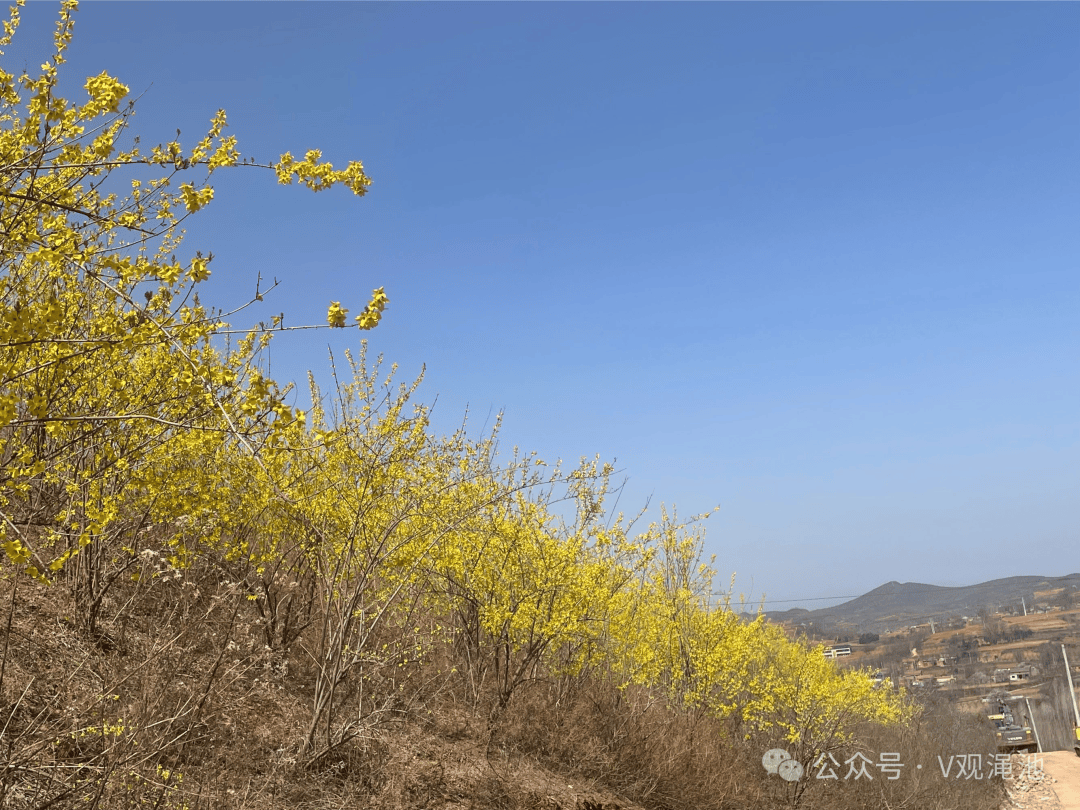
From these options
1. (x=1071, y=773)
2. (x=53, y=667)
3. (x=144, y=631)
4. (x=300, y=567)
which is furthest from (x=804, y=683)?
(x=1071, y=773)

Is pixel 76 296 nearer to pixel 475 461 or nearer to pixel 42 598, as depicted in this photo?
pixel 42 598

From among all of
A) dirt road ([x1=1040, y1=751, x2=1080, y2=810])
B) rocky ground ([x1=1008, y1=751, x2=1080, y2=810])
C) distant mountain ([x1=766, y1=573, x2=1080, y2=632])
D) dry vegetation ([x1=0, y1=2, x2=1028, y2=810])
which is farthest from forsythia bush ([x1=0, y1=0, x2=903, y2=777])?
distant mountain ([x1=766, y1=573, x2=1080, y2=632])

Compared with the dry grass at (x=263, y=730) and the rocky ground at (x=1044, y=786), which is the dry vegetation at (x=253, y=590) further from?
the rocky ground at (x=1044, y=786)

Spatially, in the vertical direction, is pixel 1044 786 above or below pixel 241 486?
below

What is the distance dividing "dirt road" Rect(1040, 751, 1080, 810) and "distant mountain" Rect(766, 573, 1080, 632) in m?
61.6

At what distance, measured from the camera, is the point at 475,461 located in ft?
33.5

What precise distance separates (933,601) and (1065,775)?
8749cm

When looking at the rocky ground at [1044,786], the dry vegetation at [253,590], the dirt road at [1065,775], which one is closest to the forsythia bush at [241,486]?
the dry vegetation at [253,590]

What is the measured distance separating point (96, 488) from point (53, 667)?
1.96 m

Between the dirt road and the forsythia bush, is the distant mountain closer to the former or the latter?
the dirt road

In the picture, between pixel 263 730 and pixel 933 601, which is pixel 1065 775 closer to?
pixel 263 730

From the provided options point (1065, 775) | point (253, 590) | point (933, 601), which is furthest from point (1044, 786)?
point (933, 601)

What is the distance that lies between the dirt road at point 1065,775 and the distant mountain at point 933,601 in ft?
202

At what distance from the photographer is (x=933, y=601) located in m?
115
